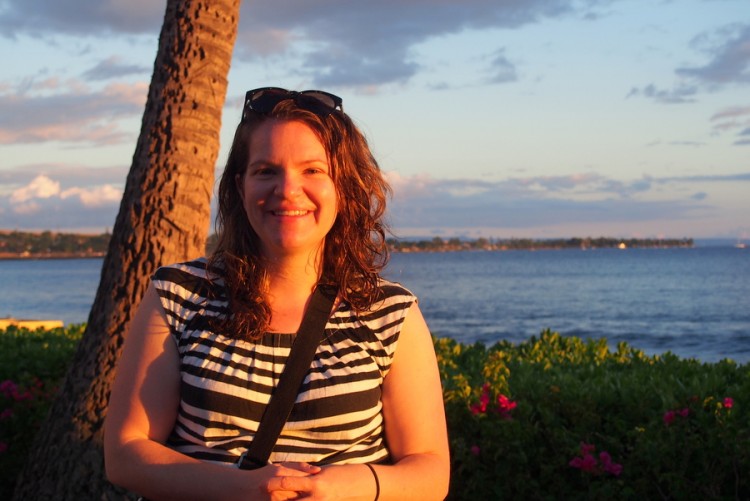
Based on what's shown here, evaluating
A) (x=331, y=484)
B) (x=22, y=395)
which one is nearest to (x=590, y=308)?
(x=22, y=395)

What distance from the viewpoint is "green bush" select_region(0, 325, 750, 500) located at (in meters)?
4.45

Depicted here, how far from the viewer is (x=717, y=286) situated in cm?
7619

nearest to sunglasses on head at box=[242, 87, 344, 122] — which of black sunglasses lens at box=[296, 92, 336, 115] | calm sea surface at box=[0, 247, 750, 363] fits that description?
black sunglasses lens at box=[296, 92, 336, 115]

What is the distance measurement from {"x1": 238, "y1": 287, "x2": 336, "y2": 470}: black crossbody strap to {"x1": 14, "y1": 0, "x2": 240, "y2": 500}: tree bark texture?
2.61 metres

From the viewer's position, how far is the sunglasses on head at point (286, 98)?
8.27 ft

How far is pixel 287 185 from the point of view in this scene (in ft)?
8.05

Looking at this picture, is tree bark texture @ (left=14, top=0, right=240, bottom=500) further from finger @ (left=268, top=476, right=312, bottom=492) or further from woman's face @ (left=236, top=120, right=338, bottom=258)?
finger @ (left=268, top=476, right=312, bottom=492)

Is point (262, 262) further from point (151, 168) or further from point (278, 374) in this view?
point (151, 168)

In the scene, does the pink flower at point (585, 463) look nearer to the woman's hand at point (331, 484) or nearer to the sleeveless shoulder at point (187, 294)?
the woman's hand at point (331, 484)

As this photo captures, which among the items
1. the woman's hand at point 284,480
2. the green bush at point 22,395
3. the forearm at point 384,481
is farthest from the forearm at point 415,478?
the green bush at point 22,395

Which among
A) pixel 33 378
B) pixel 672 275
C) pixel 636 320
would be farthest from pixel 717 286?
pixel 33 378

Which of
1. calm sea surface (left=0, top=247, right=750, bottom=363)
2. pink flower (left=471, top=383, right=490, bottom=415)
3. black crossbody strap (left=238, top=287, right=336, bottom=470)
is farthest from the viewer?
calm sea surface (left=0, top=247, right=750, bottom=363)

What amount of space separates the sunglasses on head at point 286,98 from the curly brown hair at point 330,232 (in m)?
0.02

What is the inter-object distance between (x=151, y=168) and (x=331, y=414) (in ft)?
9.96
